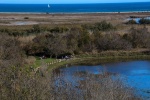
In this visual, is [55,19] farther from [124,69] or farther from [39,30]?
[124,69]

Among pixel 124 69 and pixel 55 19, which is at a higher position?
pixel 124 69

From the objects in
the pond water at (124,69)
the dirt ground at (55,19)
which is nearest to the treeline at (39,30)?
the pond water at (124,69)

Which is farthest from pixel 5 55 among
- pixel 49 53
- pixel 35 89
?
pixel 35 89

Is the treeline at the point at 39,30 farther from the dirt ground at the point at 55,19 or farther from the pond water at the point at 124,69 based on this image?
the dirt ground at the point at 55,19

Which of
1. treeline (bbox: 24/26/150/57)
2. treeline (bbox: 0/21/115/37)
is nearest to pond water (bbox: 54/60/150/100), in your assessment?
treeline (bbox: 24/26/150/57)

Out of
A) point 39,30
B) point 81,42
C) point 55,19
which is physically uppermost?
point 81,42

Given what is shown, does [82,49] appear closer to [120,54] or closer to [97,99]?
[120,54]

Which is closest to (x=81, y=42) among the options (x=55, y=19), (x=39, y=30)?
(x=39, y=30)

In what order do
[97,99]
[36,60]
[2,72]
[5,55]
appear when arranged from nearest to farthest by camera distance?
[2,72] → [97,99] → [5,55] → [36,60]
